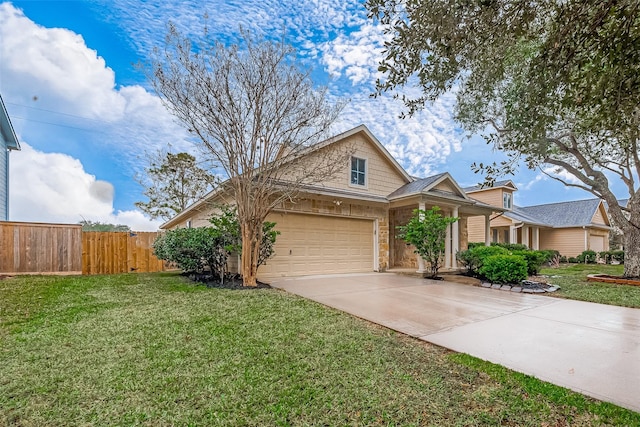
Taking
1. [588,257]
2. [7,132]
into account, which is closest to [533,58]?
[7,132]

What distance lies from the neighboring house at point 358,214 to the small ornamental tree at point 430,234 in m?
0.88

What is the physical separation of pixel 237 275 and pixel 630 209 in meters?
13.7

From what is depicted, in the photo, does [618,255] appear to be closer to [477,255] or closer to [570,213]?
[570,213]

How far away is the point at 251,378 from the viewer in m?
2.95

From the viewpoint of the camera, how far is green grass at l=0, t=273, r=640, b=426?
2.39 meters

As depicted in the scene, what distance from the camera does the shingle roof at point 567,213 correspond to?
22.0 metres

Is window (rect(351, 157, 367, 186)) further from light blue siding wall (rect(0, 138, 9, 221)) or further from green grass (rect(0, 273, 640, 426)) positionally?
light blue siding wall (rect(0, 138, 9, 221))

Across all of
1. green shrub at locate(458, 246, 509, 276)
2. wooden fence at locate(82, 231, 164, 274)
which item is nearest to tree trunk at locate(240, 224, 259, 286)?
wooden fence at locate(82, 231, 164, 274)

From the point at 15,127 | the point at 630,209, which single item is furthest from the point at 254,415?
the point at 15,127

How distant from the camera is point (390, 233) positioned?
13.5 metres

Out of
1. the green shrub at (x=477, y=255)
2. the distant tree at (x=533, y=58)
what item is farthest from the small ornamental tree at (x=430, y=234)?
the distant tree at (x=533, y=58)

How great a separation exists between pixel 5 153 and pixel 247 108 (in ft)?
39.3

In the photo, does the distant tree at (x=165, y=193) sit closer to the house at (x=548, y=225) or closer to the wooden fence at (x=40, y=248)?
the wooden fence at (x=40, y=248)

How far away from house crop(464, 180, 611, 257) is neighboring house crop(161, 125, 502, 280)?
269 inches
